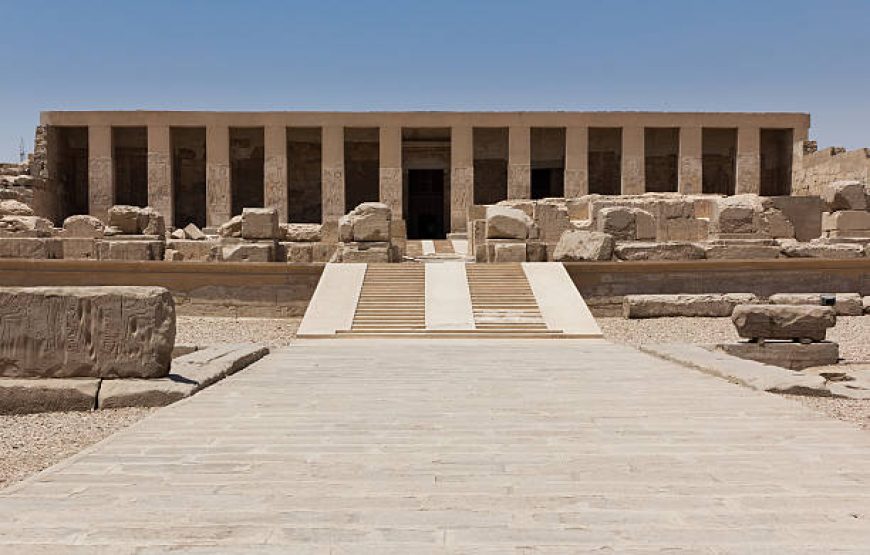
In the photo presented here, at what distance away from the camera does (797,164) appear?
26594mm

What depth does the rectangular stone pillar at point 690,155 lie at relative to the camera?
25.9 metres

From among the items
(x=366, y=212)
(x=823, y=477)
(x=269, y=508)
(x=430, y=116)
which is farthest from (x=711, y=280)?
(x=430, y=116)

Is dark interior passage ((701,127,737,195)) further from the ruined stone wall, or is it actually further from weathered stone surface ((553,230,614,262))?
weathered stone surface ((553,230,614,262))

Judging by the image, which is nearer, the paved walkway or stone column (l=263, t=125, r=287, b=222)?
the paved walkway

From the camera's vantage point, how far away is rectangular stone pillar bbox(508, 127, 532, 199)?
25.7 metres

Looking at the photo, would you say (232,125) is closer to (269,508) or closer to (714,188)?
(714,188)

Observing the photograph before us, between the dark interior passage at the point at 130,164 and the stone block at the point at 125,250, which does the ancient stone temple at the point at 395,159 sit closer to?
the dark interior passage at the point at 130,164

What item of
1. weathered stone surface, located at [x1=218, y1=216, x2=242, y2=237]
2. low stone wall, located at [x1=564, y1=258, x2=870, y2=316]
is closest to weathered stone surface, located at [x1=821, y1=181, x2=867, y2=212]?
low stone wall, located at [x1=564, y1=258, x2=870, y2=316]

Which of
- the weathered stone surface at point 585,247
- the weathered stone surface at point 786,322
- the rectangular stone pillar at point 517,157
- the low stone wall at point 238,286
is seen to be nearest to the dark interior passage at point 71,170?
the rectangular stone pillar at point 517,157

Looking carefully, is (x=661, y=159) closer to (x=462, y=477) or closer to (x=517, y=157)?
(x=517, y=157)

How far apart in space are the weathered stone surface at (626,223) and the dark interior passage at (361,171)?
15202 millimetres

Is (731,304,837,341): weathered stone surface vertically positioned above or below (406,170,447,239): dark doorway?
below

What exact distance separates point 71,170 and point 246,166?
6.35 m

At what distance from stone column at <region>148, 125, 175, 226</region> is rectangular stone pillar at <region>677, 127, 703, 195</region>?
17.3 metres
